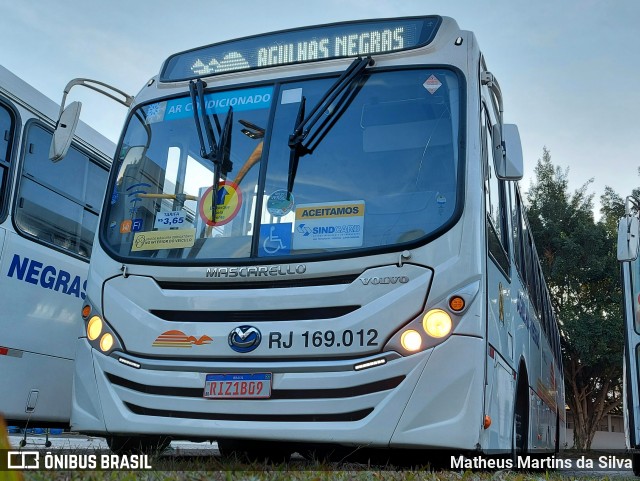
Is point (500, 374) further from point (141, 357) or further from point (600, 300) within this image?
point (600, 300)

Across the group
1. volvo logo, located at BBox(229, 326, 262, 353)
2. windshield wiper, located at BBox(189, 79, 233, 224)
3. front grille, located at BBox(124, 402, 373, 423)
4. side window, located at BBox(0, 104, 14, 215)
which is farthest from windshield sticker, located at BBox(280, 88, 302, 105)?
side window, located at BBox(0, 104, 14, 215)

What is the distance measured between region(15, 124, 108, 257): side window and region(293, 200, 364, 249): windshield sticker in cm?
304

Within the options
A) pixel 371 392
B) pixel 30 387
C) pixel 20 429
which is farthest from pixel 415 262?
pixel 20 429

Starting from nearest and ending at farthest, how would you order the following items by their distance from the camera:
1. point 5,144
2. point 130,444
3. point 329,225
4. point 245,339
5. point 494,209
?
point 245,339, point 329,225, point 130,444, point 494,209, point 5,144

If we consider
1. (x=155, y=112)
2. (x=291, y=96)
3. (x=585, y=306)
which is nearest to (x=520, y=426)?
(x=291, y=96)

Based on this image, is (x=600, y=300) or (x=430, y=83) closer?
(x=430, y=83)

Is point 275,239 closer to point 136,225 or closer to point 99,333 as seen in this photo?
point 136,225

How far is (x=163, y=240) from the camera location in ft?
18.8

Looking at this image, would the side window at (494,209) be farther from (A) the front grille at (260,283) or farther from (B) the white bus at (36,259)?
(B) the white bus at (36,259)

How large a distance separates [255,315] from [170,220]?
3.63ft

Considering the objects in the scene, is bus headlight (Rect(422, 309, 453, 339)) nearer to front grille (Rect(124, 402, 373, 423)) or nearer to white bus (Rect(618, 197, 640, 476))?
front grille (Rect(124, 402, 373, 423))

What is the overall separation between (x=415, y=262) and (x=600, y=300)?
93.3 ft

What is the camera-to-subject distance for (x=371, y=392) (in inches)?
188

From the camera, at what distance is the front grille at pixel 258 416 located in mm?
4789
